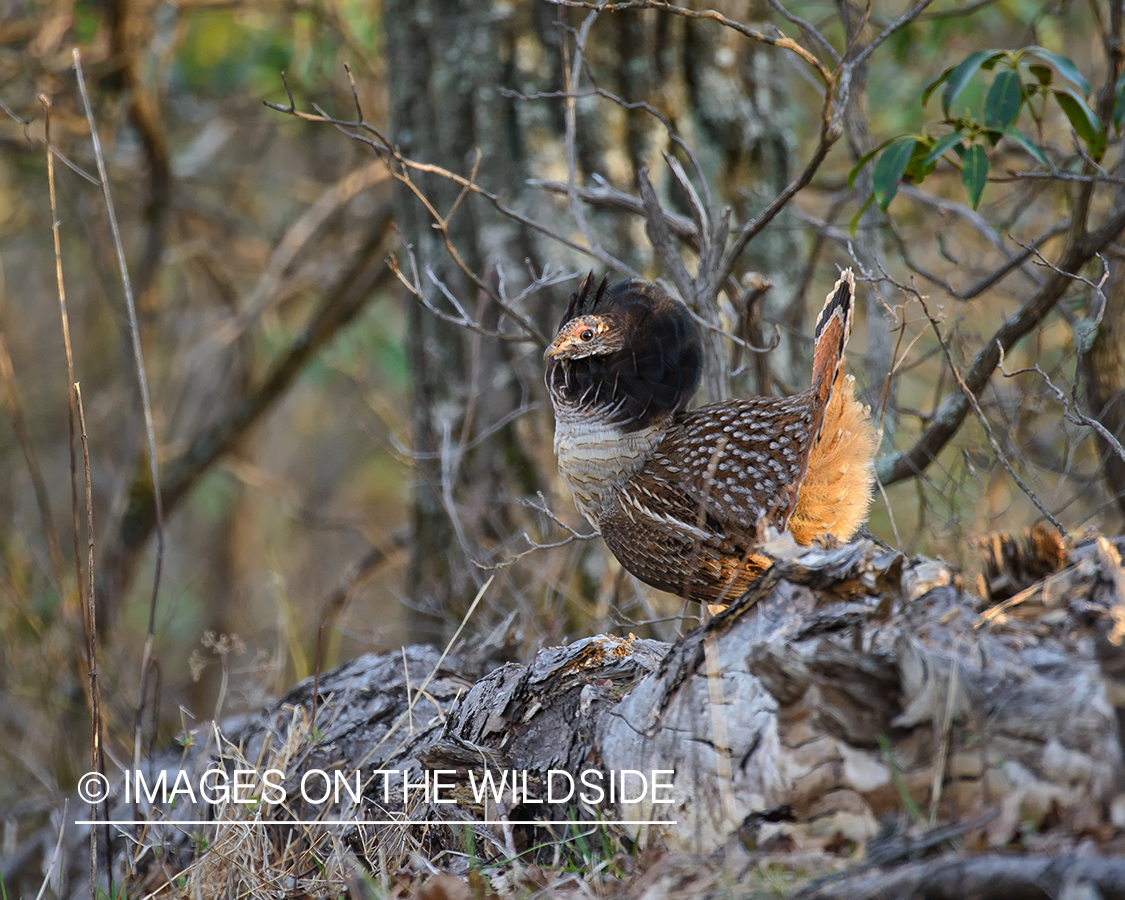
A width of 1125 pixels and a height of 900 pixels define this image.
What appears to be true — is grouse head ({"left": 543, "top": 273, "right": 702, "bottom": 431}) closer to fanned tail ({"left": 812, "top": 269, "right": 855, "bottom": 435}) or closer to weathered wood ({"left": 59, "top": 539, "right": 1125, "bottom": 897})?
fanned tail ({"left": 812, "top": 269, "right": 855, "bottom": 435})

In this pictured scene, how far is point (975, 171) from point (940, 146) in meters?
0.15

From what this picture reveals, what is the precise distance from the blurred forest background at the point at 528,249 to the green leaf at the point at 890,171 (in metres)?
0.01

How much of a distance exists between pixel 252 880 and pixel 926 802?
1.87m

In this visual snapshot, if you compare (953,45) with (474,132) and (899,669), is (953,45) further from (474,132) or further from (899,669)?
(899,669)

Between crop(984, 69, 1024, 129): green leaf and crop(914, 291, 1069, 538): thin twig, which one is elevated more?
crop(984, 69, 1024, 129): green leaf

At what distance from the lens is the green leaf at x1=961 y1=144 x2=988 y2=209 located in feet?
11.1

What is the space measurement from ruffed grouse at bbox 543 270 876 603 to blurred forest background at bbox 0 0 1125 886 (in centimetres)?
23

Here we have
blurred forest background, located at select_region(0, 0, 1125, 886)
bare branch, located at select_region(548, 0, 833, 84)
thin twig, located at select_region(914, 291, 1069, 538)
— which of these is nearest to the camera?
thin twig, located at select_region(914, 291, 1069, 538)

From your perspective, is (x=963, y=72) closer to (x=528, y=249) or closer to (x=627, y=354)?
(x=627, y=354)

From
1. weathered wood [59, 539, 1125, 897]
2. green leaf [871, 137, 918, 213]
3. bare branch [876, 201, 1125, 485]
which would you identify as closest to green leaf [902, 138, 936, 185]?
green leaf [871, 137, 918, 213]

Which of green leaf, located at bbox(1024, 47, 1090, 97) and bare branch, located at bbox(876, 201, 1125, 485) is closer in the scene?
green leaf, located at bbox(1024, 47, 1090, 97)

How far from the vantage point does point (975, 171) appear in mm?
3396

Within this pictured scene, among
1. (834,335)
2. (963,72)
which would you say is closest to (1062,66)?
(963,72)

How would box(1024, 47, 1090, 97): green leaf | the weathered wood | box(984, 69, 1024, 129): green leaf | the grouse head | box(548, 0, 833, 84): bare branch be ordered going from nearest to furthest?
the weathered wood
box(548, 0, 833, 84): bare branch
box(1024, 47, 1090, 97): green leaf
box(984, 69, 1024, 129): green leaf
the grouse head
